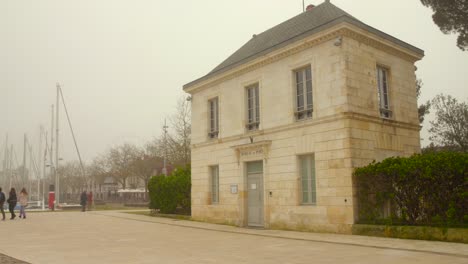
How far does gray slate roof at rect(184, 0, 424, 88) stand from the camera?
14781 millimetres

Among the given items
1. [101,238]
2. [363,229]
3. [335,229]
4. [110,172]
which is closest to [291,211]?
[335,229]

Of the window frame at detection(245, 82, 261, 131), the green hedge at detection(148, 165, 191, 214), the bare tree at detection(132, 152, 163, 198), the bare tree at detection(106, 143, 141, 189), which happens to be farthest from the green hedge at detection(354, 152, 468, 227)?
the bare tree at detection(106, 143, 141, 189)

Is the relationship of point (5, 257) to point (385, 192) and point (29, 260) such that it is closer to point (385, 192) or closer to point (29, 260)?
point (29, 260)

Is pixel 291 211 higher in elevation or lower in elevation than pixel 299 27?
lower

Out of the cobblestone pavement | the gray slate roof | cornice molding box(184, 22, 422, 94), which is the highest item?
the gray slate roof

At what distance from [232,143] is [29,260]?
10.6 metres

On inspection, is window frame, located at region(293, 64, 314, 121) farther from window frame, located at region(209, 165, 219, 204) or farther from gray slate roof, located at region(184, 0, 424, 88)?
window frame, located at region(209, 165, 219, 204)

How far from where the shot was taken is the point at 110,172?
6469cm

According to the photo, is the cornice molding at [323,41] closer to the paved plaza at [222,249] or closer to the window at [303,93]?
the window at [303,93]

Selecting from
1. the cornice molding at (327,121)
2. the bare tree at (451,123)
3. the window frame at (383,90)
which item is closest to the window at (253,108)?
the cornice molding at (327,121)

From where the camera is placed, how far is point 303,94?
1588 centimetres

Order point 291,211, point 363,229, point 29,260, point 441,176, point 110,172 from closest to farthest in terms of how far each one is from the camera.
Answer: point 29,260, point 441,176, point 363,229, point 291,211, point 110,172

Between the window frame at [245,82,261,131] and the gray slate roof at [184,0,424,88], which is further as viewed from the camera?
the window frame at [245,82,261,131]

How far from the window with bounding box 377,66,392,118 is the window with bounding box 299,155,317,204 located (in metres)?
3.17
